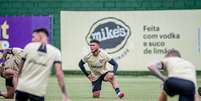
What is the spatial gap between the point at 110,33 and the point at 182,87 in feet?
55.8

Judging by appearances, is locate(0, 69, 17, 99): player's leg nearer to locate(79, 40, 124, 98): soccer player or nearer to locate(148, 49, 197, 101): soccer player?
locate(79, 40, 124, 98): soccer player

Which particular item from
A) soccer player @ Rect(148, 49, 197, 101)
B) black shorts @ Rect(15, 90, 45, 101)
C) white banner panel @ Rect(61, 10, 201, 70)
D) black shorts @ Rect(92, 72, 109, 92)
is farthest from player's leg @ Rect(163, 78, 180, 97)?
white banner panel @ Rect(61, 10, 201, 70)

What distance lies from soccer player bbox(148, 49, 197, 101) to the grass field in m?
5.62

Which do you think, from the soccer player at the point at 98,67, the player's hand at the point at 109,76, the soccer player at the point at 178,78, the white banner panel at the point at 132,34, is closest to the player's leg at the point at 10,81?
the soccer player at the point at 98,67

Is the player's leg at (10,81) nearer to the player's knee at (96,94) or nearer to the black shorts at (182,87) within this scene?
the player's knee at (96,94)

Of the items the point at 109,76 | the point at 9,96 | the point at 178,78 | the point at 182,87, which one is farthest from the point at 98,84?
the point at 182,87

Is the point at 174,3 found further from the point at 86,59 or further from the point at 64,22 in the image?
the point at 86,59

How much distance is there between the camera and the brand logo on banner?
28109 mm

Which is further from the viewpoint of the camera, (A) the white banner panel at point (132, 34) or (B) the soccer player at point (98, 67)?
(A) the white banner panel at point (132, 34)

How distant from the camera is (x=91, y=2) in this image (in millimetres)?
29547

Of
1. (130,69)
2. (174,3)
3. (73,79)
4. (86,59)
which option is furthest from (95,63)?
(174,3)

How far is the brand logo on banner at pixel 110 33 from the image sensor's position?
28109 millimetres

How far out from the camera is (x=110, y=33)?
92.6 ft

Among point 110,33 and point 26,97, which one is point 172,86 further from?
point 110,33
